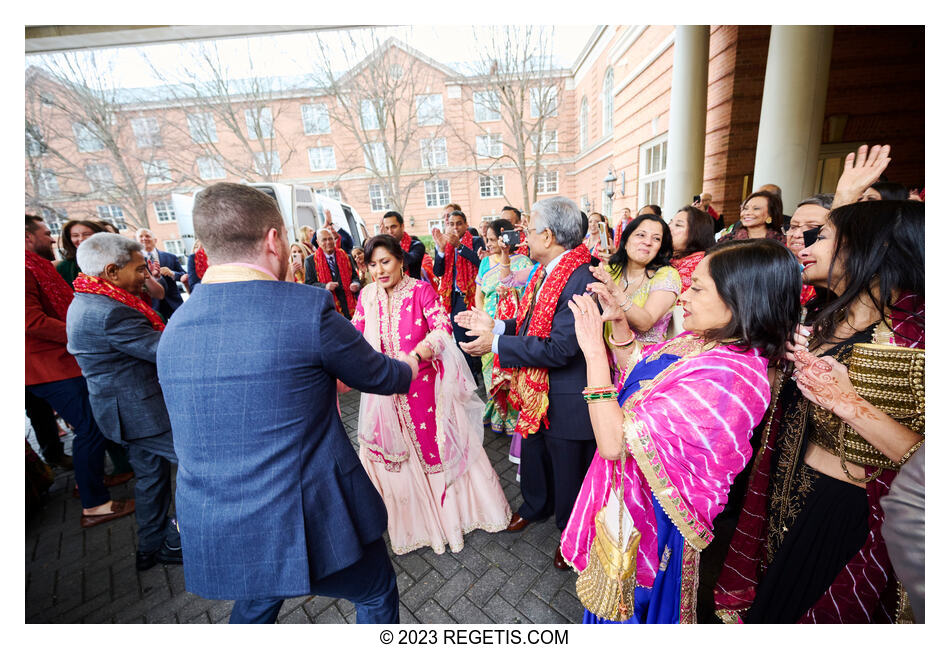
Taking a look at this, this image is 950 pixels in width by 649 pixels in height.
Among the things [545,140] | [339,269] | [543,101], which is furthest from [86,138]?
[545,140]

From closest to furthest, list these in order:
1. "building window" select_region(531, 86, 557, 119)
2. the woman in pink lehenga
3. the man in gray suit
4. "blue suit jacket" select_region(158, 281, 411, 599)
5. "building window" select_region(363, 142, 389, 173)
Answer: "blue suit jacket" select_region(158, 281, 411, 599), the man in gray suit, the woman in pink lehenga, "building window" select_region(531, 86, 557, 119), "building window" select_region(363, 142, 389, 173)

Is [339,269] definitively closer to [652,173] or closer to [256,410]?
[256,410]

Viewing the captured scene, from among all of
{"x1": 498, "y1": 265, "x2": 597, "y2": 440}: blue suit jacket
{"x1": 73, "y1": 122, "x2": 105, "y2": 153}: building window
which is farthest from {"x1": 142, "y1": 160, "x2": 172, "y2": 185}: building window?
{"x1": 498, "y1": 265, "x2": 597, "y2": 440}: blue suit jacket

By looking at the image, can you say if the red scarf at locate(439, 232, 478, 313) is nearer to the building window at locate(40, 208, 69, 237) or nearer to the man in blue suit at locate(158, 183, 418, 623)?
the man in blue suit at locate(158, 183, 418, 623)

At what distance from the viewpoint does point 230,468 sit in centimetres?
116

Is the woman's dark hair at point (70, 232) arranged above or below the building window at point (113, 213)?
below

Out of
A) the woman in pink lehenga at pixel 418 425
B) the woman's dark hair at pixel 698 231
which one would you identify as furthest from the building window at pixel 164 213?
the woman's dark hair at pixel 698 231

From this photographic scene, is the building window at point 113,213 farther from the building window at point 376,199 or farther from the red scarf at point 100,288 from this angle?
the red scarf at point 100,288

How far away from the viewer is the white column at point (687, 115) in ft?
22.1

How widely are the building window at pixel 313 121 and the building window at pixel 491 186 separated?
9.46 meters

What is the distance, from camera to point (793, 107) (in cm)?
498

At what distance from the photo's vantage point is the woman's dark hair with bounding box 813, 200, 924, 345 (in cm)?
120

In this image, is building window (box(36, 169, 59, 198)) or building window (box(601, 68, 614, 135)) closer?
building window (box(36, 169, 59, 198))

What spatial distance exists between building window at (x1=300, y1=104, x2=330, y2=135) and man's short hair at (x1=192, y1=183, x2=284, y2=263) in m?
23.9
